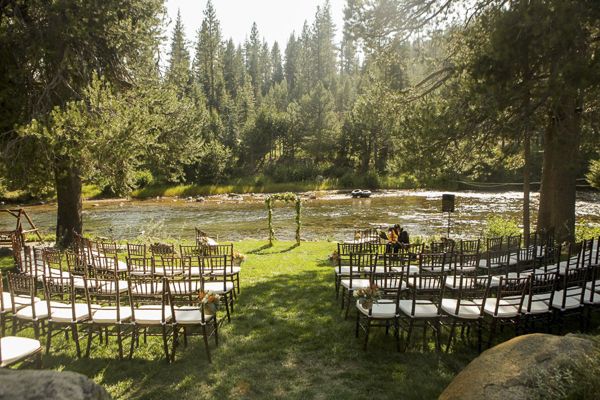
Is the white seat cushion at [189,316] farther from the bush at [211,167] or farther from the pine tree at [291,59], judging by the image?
the pine tree at [291,59]

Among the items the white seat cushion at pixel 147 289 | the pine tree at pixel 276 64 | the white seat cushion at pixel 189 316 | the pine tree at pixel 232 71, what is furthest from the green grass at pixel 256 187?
the pine tree at pixel 276 64

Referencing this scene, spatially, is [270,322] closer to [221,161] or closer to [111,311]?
[111,311]

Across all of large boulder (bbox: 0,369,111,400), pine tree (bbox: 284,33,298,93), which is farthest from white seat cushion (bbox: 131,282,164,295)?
pine tree (bbox: 284,33,298,93)

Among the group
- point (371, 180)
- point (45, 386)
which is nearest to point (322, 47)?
point (371, 180)

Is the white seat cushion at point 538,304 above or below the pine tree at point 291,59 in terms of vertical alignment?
below

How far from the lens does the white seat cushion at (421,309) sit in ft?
20.0

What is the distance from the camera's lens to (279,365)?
5801 millimetres

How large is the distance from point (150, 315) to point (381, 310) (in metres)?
3.39

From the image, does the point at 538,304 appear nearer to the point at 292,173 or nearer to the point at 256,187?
the point at 256,187

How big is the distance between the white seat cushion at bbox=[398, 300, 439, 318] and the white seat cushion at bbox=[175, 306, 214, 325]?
2878mm

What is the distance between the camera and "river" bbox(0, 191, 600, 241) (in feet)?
80.7

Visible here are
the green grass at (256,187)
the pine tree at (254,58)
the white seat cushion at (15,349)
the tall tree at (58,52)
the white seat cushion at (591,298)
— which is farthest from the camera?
the pine tree at (254,58)

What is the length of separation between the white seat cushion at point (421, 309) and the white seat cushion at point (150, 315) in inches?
135

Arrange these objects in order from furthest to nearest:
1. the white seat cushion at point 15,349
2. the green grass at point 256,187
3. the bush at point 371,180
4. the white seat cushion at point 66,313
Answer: the bush at point 371,180
the green grass at point 256,187
the white seat cushion at point 66,313
the white seat cushion at point 15,349
